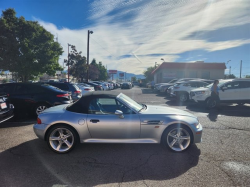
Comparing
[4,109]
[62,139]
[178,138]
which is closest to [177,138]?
[178,138]

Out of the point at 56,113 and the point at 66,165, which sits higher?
the point at 56,113

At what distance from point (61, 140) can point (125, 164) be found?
1548 mm

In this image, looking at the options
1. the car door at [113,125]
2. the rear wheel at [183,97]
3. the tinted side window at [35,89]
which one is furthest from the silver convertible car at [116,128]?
the rear wheel at [183,97]

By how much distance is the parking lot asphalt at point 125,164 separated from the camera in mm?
2869

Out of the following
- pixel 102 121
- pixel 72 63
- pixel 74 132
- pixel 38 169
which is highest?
pixel 72 63

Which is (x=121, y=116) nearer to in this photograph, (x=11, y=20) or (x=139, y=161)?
(x=139, y=161)

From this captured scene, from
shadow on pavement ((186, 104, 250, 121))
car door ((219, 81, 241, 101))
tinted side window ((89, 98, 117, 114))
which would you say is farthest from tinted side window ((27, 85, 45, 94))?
car door ((219, 81, 241, 101))

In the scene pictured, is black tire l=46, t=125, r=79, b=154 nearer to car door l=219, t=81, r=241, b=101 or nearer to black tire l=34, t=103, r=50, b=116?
black tire l=34, t=103, r=50, b=116

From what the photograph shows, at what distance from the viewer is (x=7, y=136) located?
16.3 feet

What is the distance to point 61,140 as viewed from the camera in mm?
3891

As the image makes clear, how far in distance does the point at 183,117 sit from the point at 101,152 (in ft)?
6.69

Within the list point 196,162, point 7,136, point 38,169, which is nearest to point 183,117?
point 196,162

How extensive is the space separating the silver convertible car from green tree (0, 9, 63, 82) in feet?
40.0

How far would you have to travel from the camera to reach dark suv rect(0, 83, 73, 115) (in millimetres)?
6887
